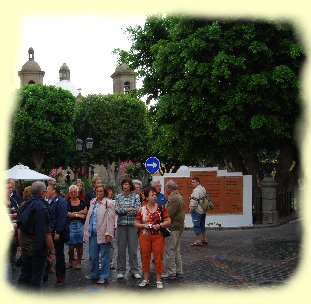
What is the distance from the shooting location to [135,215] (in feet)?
35.2

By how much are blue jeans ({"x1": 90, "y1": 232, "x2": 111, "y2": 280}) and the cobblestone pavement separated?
23 centimetres

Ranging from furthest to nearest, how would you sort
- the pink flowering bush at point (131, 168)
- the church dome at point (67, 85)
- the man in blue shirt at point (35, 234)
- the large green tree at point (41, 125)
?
the church dome at point (67, 85) < the pink flowering bush at point (131, 168) < the large green tree at point (41, 125) < the man in blue shirt at point (35, 234)

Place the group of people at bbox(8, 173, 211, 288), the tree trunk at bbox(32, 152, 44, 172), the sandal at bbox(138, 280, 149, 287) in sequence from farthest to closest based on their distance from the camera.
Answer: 1. the tree trunk at bbox(32, 152, 44, 172)
2. the group of people at bbox(8, 173, 211, 288)
3. the sandal at bbox(138, 280, 149, 287)

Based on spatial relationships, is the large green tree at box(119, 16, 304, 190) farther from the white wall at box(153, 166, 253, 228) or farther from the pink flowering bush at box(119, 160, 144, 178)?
the pink flowering bush at box(119, 160, 144, 178)

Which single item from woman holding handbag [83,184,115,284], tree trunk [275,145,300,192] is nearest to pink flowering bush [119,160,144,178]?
tree trunk [275,145,300,192]

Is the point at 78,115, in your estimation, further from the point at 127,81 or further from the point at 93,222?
the point at 93,222

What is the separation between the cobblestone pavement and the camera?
9.99 m

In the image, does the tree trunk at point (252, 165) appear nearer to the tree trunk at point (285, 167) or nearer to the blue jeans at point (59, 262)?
the tree trunk at point (285, 167)

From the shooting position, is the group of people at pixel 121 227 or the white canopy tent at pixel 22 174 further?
the white canopy tent at pixel 22 174

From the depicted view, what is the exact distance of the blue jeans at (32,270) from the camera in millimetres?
8078

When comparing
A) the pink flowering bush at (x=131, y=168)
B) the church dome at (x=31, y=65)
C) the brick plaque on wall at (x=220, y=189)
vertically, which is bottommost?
the brick plaque on wall at (x=220, y=189)

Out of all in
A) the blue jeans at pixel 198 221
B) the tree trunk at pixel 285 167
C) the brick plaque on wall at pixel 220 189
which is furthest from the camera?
the tree trunk at pixel 285 167

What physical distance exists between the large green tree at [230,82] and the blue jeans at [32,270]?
12066 millimetres

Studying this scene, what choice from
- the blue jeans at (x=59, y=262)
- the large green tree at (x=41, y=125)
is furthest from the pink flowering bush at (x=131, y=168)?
the blue jeans at (x=59, y=262)
